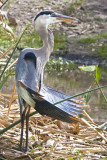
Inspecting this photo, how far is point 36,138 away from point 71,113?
531 millimetres

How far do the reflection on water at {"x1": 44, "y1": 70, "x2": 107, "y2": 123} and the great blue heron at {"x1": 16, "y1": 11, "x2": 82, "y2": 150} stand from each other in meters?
1.43

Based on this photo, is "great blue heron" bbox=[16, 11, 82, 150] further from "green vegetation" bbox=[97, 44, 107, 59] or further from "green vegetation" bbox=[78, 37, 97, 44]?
"green vegetation" bbox=[78, 37, 97, 44]

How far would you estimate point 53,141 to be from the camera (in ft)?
9.95

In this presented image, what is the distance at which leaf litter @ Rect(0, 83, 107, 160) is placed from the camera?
9.25 ft

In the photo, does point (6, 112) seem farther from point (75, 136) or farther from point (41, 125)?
point (75, 136)

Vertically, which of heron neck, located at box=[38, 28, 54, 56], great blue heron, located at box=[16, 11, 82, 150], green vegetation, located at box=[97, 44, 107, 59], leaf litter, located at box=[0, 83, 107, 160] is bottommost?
green vegetation, located at box=[97, 44, 107, 59]

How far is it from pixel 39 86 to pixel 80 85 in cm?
343

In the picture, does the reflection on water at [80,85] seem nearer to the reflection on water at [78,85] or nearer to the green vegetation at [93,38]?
the reflection on water at [78,85]

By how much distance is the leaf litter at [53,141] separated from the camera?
2818 mm

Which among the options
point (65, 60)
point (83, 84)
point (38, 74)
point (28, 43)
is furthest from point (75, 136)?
point (28, 43)

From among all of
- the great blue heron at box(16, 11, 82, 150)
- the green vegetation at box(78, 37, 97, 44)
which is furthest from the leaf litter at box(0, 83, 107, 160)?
the green vegetation at box(78, 37, 97, 44)

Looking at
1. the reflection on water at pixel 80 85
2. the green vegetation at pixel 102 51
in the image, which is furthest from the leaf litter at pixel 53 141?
the green vegetation at pixel 102 51

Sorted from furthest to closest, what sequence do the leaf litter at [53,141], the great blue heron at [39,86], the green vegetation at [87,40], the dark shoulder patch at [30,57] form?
the green vegetation at [87,40]
the dark shoulder patch at [30,57]
the leaf litter at [53,141]
the great blue heron at [39,86]

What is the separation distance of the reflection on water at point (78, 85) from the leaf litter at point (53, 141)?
1055 millimetres
